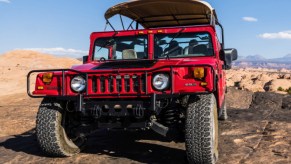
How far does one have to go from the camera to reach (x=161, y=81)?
431cm

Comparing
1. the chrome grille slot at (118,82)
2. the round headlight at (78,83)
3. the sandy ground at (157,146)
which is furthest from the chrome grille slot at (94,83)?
the sandy ground at (157,146)

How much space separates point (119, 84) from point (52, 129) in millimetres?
1060

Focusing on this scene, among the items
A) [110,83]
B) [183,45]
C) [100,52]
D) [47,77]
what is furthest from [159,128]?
[100,52]

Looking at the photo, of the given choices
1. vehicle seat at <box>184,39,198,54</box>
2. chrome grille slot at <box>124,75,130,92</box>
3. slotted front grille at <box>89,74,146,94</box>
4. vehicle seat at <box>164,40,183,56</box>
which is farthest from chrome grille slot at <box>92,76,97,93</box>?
vehicle seat at <box>184,39,198,54</box>

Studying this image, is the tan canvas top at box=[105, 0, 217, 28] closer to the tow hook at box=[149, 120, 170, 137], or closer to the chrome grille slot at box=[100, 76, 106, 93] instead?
the chrome grille slot at box=[100, 76, 106, 93]

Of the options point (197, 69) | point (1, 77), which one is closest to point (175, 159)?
point (197, 69)

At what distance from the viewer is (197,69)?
416 cm

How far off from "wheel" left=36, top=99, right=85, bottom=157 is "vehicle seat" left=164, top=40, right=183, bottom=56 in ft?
6.09

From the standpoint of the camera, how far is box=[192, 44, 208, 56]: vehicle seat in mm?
5594

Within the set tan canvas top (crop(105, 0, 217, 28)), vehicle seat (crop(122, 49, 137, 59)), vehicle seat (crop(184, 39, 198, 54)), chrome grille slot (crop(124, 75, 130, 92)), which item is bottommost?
chrome grille slot (crop(124, 75, 130, 92))

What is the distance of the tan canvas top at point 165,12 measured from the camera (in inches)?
242

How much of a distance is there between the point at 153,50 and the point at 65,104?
5.44 ft

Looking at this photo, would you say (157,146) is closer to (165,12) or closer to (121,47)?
(121,47)

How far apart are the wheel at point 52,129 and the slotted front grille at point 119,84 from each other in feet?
2.08
